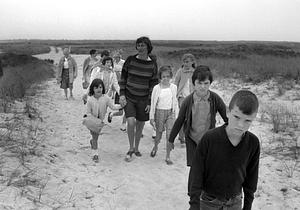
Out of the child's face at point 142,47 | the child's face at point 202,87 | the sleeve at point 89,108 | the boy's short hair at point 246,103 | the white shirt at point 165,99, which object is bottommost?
the sleeve at point 89,108

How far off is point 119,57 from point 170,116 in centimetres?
366

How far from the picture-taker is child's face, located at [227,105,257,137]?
2215mm

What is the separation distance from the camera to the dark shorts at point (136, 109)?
19.0 feet

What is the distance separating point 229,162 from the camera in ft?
7.71

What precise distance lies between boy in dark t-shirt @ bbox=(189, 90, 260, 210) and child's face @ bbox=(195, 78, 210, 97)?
138cm

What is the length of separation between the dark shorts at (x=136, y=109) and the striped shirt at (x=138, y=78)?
70mm

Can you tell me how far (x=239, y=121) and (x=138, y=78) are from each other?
360cm

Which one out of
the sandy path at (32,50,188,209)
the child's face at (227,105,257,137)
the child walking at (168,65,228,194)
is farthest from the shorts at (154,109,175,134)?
the child's face at (227,105,257,137)

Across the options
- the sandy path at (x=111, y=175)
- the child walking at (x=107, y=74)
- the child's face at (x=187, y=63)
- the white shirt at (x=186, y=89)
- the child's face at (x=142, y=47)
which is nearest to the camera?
the sandy path at (x=111, y=175)

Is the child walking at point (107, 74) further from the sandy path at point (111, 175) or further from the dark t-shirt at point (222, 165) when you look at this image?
the dark t-shirt at point (222, 165)

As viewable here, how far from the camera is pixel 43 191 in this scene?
442 cm

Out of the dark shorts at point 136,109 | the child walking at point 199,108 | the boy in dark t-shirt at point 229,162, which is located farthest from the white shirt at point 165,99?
the boy in dark t-shirt at point 229,162

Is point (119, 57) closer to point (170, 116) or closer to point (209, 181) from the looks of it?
point (170, 116)

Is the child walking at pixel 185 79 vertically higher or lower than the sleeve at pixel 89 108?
higher
